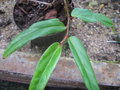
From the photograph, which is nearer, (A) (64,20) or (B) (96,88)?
(B) (96,88)

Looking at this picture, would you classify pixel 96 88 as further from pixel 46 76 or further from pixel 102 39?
pixel 102 39

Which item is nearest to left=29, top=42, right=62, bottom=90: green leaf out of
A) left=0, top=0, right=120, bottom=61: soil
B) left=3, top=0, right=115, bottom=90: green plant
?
left=3, top=0, right=115, bottom=90: green plant

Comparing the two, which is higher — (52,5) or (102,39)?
(52,5)

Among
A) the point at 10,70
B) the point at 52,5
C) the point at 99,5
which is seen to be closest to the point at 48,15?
the point at 52,5

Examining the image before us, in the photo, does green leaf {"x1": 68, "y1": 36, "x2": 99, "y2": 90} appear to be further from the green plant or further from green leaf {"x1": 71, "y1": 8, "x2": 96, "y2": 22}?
green leaf {"x1": 71, "y1": 8, "x2": 96, "y2": 22}

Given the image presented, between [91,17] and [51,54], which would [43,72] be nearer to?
[51,54]

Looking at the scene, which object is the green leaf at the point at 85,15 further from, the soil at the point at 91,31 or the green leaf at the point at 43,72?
the soil at the point at 91,31

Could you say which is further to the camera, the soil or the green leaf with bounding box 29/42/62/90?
the soil

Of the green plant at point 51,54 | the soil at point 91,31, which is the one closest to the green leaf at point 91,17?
the green plant at point 51,54
